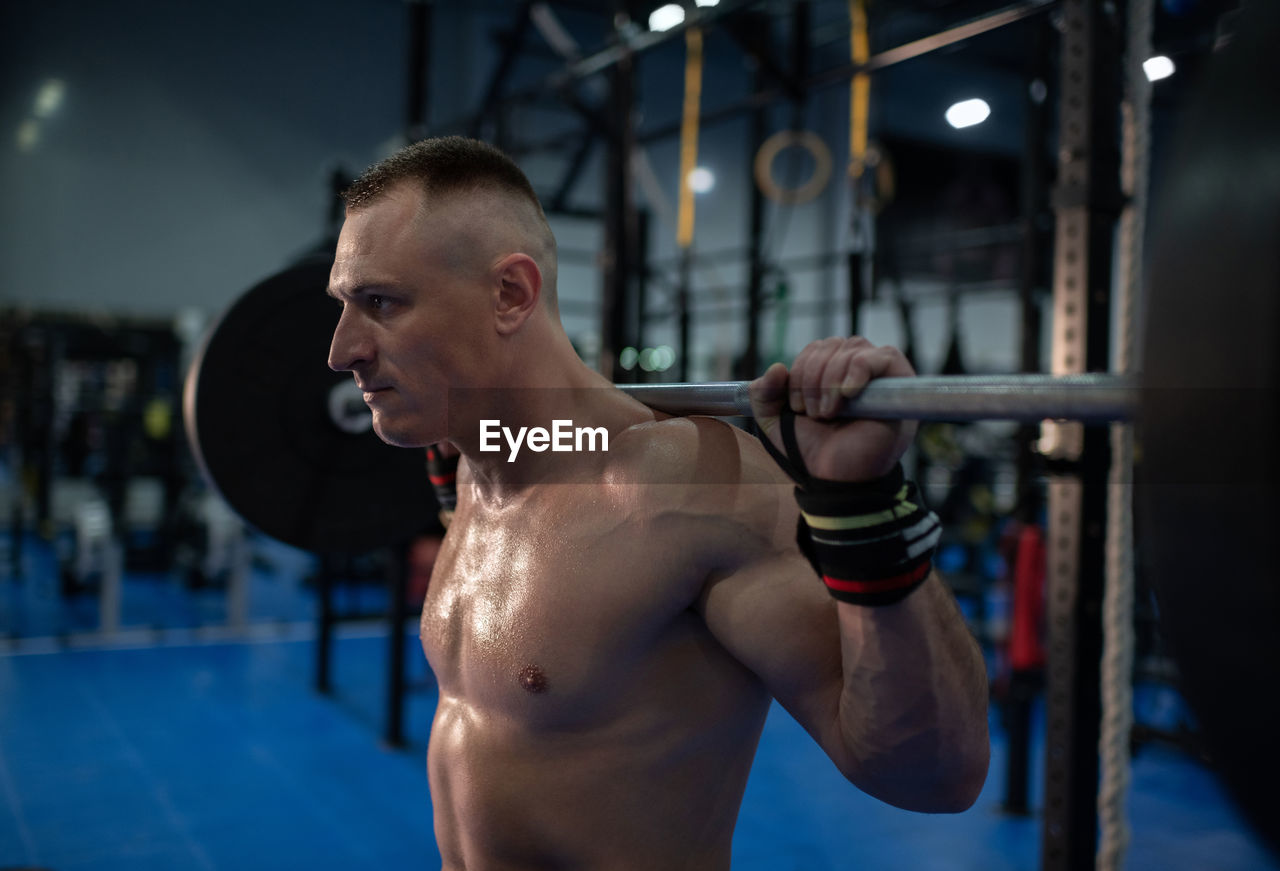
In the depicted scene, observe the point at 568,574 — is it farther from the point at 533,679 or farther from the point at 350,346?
the point at 350,346

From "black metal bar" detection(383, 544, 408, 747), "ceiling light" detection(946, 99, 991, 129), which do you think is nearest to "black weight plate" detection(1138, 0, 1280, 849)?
"ceiling light" detection(946, 99, 991, 129)

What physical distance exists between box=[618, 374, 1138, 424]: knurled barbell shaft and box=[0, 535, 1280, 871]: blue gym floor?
2632mm

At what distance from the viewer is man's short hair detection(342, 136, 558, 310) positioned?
1158 millimetres

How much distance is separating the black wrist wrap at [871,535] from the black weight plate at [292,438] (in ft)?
3.77

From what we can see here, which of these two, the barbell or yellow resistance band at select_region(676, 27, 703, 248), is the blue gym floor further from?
the barbell

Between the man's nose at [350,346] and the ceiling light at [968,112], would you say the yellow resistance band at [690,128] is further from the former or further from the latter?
the man's nose at [350,346]

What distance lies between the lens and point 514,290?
1175 mm

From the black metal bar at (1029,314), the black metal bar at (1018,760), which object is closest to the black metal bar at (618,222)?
the black metal bar at (1029,314)

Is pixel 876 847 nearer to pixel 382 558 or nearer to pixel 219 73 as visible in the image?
pixel 382 558

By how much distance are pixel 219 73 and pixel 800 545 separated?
10449mm

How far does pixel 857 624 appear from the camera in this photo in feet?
2.83

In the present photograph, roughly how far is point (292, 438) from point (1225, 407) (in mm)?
1572

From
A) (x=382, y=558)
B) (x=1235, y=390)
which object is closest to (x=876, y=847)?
(x=1235, y=390)

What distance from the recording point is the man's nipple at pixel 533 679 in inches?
43.9
